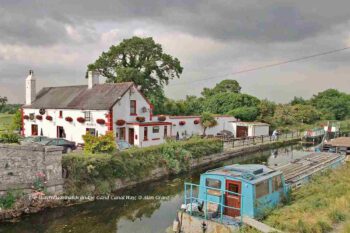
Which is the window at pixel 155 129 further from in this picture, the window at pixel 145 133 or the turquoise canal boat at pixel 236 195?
the turquoise canal boat at pixel 236 195

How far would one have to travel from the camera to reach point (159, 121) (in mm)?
33594

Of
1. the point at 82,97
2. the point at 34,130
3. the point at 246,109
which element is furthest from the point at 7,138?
the point at 246,109

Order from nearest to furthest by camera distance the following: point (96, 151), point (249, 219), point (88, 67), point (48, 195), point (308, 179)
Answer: point (249, 219)
point (48, 195)
point (308, 179)
point (96, 151)
point (88, 67)

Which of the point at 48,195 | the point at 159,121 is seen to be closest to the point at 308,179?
the point at 48,195

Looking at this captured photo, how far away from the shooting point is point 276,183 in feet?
46.3

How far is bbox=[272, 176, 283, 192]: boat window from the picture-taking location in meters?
13.8

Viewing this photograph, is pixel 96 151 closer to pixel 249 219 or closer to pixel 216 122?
pixel 249 219

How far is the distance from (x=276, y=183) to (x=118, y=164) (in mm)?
9425

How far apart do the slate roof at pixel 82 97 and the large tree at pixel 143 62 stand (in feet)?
29.3

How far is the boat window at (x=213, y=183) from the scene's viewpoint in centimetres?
1282

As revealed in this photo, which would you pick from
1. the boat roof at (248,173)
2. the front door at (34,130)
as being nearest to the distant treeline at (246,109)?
the front door at (34,130)

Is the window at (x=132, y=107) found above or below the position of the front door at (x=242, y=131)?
above

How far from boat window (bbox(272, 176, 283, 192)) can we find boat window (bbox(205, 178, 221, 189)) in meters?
2.60

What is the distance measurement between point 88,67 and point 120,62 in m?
4.33
